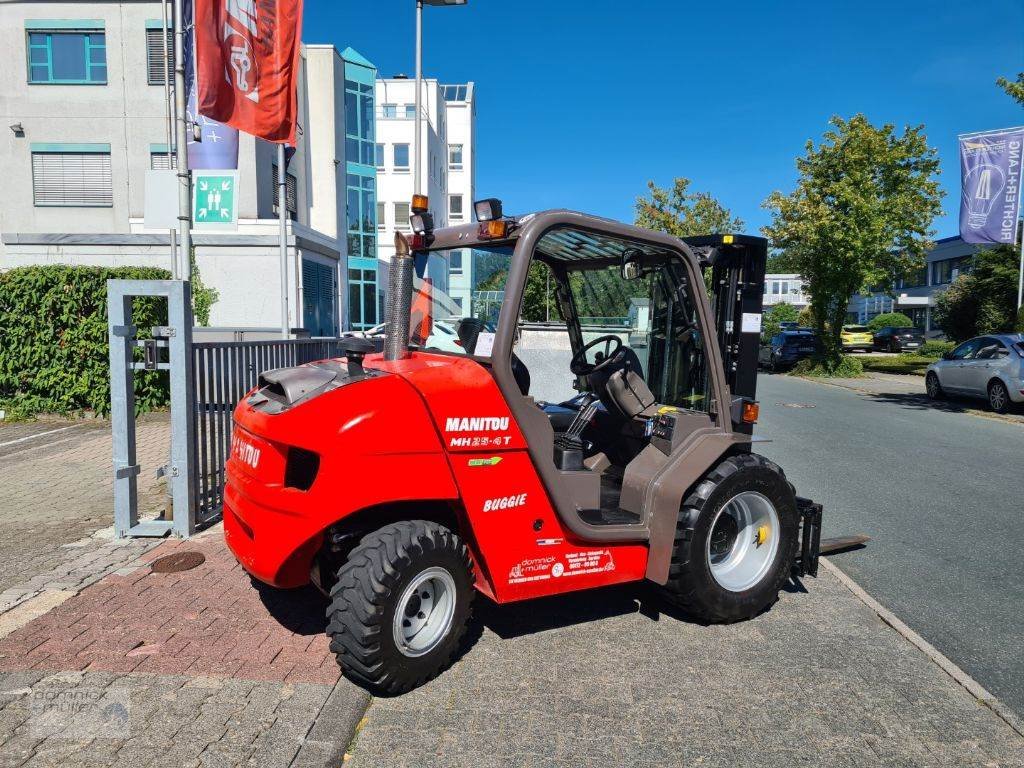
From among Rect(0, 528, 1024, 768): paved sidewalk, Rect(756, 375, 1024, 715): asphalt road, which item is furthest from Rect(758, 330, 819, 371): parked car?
Rect(0, 528, 1024, 768): paved sidewalk

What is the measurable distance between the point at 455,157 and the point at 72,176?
33.6 metres

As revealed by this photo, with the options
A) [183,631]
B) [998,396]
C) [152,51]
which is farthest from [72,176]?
[998,396]

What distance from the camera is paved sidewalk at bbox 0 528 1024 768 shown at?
3.04 meters

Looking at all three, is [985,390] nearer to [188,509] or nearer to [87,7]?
[188,509]

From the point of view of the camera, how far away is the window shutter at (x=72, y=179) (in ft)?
78.3

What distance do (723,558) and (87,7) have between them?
27.4 meters

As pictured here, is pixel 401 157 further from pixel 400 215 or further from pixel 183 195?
pixel 183 195

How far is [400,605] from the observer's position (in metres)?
3.37

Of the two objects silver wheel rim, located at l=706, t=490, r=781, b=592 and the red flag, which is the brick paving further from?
the red flag

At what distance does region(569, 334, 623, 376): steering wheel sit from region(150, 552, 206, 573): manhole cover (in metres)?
2.95

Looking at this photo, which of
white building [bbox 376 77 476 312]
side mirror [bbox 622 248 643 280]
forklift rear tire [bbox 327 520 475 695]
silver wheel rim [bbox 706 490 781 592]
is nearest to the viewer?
forklift rear tire [bbox 327 520 475 695]

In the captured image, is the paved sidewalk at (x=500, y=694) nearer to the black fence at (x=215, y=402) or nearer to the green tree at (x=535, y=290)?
the black fence at (x=215, y=402)

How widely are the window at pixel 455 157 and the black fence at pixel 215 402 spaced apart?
5023 centimetres

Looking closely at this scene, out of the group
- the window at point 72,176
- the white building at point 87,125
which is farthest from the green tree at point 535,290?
the window at point 72,176
